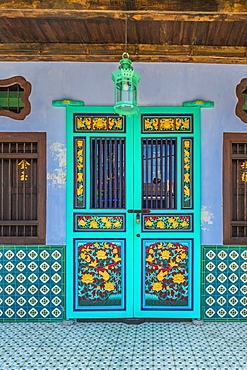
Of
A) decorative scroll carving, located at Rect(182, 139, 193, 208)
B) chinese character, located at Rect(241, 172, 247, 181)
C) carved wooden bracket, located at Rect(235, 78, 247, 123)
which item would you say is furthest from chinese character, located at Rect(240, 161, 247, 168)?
decorative scroll carving, located at Rect(182, 139, 193, 208)

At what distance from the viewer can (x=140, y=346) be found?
2.83 m

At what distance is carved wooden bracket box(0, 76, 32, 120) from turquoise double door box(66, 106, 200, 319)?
1.68 feet

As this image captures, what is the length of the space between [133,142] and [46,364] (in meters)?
2.32

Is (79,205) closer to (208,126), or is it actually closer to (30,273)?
(30,273)

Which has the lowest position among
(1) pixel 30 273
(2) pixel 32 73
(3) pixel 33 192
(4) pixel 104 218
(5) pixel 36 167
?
(1) pixel 30 273

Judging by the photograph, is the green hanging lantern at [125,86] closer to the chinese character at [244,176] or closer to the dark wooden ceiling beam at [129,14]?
the dark wooden ceiling beam at [129,14]

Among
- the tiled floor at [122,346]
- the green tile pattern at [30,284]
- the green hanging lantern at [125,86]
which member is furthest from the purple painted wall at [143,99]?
the tiled floor at [122,346]

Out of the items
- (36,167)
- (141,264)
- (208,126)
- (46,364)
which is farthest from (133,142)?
(46,364)

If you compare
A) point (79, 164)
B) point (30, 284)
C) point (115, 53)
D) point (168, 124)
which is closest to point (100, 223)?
Answer: point (79, 164)

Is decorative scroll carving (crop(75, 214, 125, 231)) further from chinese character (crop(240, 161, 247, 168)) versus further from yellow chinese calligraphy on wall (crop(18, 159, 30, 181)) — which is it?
chinese character (crop(240, 161, 247, 168))

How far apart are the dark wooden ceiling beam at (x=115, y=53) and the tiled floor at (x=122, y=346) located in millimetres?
2980

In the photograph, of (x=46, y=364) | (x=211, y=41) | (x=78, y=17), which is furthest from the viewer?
(x=211, y=41)

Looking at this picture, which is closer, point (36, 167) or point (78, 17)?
point (78, 17)

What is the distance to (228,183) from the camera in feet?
11.1
